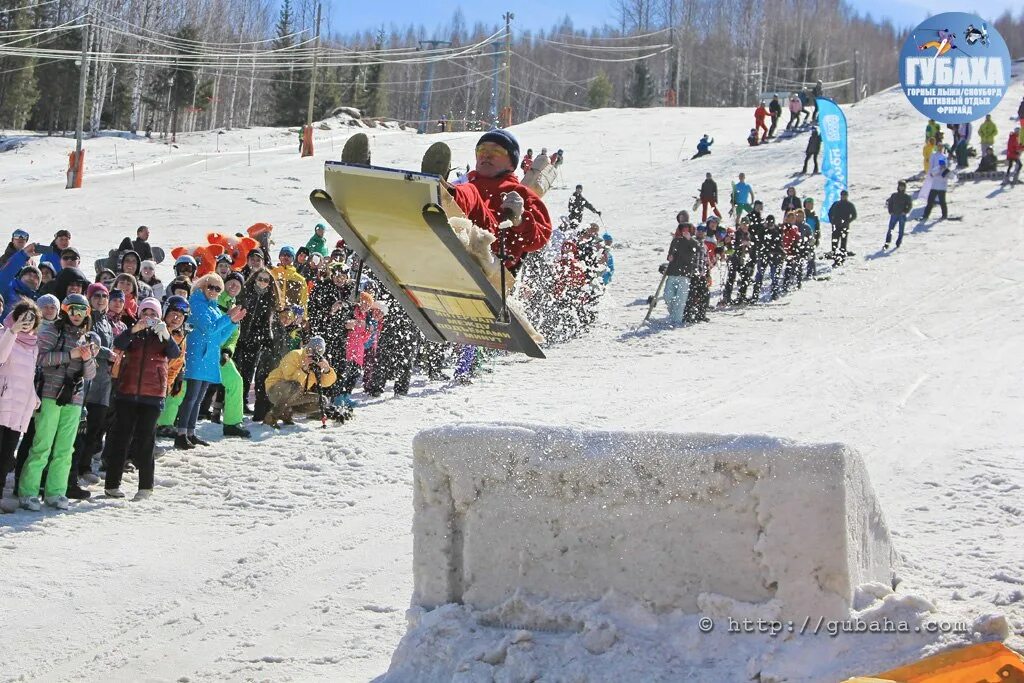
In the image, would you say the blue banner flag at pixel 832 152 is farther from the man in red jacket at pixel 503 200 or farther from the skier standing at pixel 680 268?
the man in red jacket at pixel 503 200

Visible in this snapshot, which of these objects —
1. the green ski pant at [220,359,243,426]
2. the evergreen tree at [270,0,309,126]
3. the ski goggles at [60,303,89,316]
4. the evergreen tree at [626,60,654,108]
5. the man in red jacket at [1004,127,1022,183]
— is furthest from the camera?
the evergreen tree at [626,60,654,108]

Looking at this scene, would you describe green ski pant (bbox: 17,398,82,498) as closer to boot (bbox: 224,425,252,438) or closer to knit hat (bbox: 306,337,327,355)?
boot (bbox: 224,425,252,438)

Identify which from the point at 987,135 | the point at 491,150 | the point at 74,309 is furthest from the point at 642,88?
the point at 491,150

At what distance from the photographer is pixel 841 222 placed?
68.5 feet

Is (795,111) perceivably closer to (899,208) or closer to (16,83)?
(899,208)

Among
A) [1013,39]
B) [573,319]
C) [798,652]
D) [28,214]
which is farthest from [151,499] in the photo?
[1013,39]

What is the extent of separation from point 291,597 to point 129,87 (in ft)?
186

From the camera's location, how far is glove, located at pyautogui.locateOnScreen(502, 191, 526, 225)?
22.6 feet

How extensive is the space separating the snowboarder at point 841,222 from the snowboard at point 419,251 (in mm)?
14863

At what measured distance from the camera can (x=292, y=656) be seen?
6.12 metres

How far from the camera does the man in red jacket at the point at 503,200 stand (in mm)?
6938

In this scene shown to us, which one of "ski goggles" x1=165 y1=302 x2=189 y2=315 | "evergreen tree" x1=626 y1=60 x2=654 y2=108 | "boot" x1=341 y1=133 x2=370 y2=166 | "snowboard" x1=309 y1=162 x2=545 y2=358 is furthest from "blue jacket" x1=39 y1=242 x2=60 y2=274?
"evergreen tree" x1=626 y1=60 x2=654 y2=108

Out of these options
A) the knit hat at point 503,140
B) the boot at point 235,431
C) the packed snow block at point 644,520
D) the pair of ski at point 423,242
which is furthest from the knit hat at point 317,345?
the packed snow block at point 644,520

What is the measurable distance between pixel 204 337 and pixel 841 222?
1434cm
